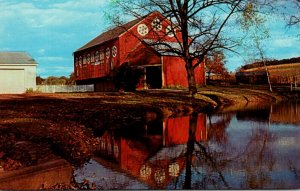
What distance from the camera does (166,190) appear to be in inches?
252

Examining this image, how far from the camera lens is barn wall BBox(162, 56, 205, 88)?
1188 inches

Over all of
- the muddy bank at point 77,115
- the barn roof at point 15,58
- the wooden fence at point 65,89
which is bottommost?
the muddy bank at point 77,115

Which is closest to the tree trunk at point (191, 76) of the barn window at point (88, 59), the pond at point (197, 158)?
the pond at point (197, 158)

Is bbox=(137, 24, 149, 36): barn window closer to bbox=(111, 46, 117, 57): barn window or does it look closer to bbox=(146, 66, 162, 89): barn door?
bbox=(146, 66, 162, 89): barn door

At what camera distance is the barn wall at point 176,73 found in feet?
99.0

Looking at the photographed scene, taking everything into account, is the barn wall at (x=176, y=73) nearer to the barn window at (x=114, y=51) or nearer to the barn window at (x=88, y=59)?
the barn window at (x=114, y=51)

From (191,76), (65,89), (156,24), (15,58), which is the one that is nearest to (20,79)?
(15,58)

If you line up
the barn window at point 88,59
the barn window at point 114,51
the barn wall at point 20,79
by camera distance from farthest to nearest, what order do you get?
the barn window at point 114,51 → the barn wall at point 20,79 → the barn window at point 88,59

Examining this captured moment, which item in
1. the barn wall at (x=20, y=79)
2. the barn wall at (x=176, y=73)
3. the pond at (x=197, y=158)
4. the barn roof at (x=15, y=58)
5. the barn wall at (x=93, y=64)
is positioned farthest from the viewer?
the barn wall at (x=176, y=73)

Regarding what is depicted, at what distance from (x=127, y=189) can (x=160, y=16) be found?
18.6m

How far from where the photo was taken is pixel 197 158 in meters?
9.49

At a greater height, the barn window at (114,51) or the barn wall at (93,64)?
the barn window at (114,51)

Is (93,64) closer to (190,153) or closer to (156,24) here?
(190,153)

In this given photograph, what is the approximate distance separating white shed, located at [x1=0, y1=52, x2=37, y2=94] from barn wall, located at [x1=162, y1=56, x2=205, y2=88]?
11.4m
